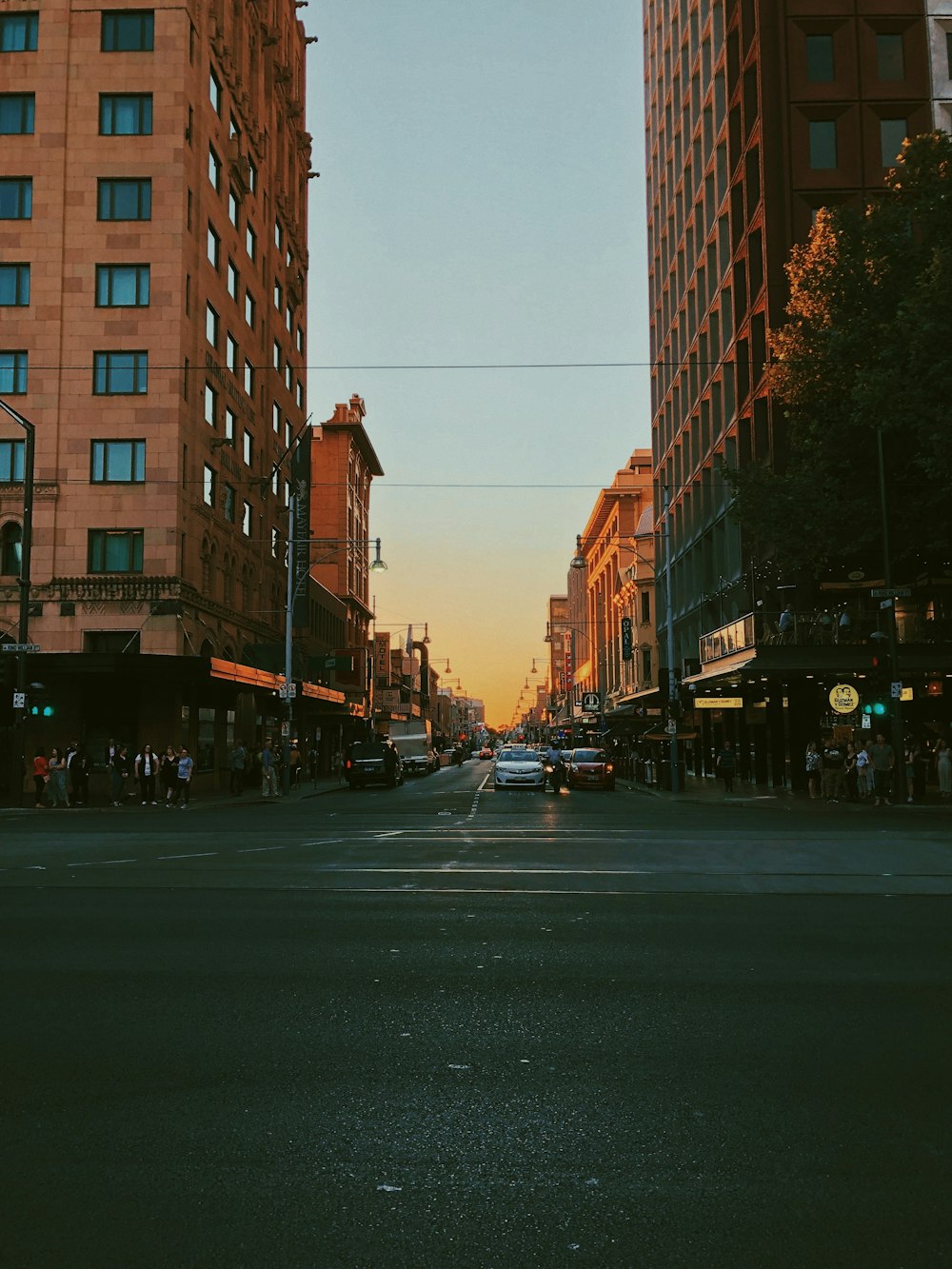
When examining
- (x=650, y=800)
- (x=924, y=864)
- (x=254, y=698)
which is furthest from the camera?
(x=254, y=698)

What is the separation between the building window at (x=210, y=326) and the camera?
4609 centimetres

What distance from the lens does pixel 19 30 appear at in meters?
43.2

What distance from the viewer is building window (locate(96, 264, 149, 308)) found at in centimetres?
4203

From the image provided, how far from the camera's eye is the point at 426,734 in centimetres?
7950

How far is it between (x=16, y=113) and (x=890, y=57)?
32.5m

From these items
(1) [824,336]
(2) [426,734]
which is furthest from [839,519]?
(2) [426,734]

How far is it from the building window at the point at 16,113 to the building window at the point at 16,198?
1.76m

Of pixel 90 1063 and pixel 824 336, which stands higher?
pixel 824 336

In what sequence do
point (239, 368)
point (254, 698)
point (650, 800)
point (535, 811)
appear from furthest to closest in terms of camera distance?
1. point (254, 698)
2. point (239, 368)
3. point (650, 800)
4. point (535, 811)

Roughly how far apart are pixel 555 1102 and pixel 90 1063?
8.08 ft

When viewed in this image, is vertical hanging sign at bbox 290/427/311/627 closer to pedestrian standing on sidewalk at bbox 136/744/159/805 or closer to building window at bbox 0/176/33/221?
building window at bbox 0/176/33/221

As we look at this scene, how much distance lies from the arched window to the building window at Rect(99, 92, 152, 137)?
588 inches

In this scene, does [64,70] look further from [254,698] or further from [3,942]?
[3,942]

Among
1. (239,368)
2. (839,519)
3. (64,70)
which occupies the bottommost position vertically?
(839,519)
